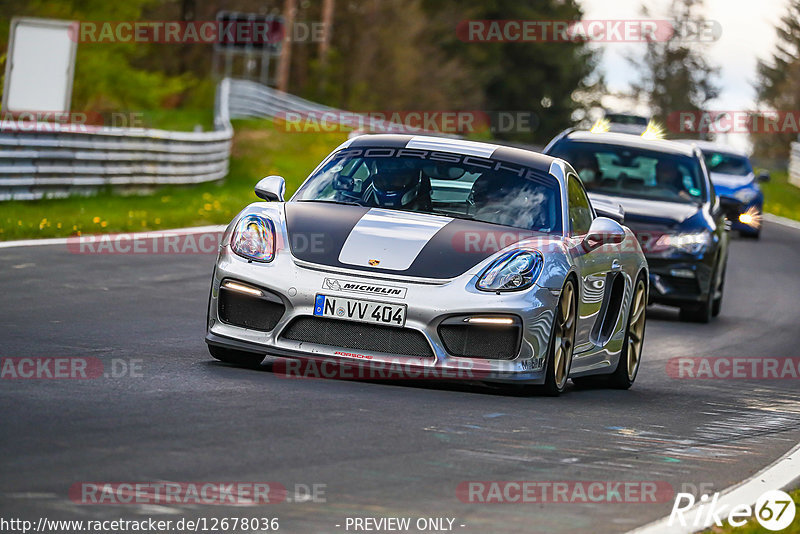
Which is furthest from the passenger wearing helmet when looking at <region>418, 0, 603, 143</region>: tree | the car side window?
<region>418, 0, 603, 143</region>: tree

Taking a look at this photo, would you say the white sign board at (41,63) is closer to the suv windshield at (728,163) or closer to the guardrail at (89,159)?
the guardrail at (89,159)

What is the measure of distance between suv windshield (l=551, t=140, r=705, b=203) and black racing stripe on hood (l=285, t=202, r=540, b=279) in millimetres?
6794

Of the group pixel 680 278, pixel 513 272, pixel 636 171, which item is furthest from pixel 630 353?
pixel 636 171

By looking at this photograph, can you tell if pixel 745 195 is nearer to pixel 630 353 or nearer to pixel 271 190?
pixel 630 353

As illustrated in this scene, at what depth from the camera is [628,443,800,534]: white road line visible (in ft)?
17.6

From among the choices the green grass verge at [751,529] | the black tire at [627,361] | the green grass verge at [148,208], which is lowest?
the green grass verge at [148,208]

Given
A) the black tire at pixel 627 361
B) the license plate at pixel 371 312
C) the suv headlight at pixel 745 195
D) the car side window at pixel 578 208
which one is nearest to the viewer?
the license plate at pixel 371 312

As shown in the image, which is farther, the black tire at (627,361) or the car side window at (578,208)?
the black tire at (627,361)

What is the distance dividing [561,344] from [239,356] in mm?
1753

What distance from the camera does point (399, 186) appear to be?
906cm

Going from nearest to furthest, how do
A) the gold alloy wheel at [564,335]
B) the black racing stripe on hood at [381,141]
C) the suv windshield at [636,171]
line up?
the gold alloy wheel at [564,335], the black racing stripe on hood at [381,141], the suv windshield at [636,171]

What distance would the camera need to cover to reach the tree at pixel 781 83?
111375mm

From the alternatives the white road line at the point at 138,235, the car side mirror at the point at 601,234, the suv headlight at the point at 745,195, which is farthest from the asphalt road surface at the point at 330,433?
the suv headlight at the point at 745,195

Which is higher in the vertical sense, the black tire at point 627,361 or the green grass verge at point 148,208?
the black tire at point 627,361
